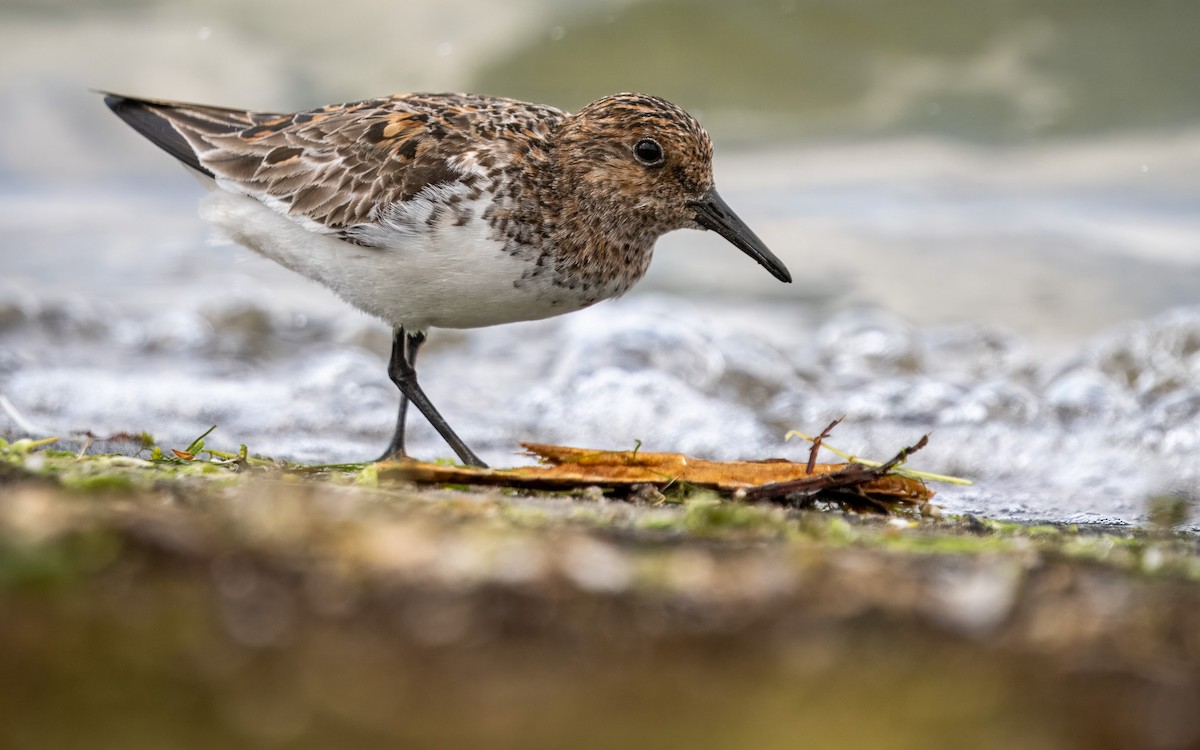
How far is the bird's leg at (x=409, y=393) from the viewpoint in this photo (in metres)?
5.17

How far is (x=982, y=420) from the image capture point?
6.82m

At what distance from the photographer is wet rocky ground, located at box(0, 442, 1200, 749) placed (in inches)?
75.8

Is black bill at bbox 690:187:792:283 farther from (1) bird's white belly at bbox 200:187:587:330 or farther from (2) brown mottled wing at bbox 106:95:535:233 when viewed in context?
(2) brown mottled wing at bbox 106:95:535:233

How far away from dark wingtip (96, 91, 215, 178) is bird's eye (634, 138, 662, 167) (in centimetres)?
204

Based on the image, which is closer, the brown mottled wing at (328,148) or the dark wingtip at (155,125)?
the brown mottled wing at (328,148)

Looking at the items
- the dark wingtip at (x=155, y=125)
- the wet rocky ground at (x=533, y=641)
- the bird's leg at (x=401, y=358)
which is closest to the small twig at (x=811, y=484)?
the wet rocky ground at (x=533, y=641)

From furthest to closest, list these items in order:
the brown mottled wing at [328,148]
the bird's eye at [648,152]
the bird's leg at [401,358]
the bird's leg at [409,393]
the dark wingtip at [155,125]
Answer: the dark wingtip at [155,125]
the bird's leg at [401,358]
the bird's leg at [409,393]
the bird's eye at [648,152]
the brown mottled wing at [328,148]

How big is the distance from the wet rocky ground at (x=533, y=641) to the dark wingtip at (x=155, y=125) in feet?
11.8

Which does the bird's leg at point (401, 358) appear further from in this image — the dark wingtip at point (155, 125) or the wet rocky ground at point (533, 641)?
the wet rocky ground at point (533, 641)

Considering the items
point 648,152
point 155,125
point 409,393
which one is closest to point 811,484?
point 648,152

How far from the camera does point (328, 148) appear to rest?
5.34m

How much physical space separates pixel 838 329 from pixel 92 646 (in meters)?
7.63

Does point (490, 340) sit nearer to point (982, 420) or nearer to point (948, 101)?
point (982, 420)

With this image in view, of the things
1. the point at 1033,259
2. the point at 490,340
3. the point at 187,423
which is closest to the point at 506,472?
the point at 187,423
